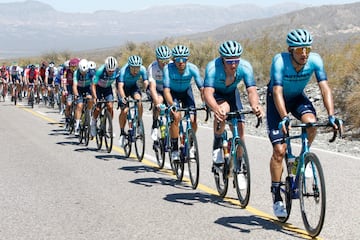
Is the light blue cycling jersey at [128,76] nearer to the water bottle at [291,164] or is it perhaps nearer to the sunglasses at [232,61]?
the sunglasses at [232,61]

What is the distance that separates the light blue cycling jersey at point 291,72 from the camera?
22.4 ft

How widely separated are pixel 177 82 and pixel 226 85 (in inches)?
70.9

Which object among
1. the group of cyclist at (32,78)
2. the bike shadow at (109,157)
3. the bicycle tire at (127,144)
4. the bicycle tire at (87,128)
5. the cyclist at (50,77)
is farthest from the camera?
the group of cyclist at (32,78)

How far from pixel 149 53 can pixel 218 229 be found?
1266 inches

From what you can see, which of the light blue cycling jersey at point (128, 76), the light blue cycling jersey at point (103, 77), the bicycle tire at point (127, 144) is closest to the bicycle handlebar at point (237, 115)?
the bicycle tire at point (127, 144)

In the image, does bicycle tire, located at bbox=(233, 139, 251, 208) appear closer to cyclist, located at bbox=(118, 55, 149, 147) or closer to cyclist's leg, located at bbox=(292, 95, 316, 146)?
cyclist's leg, located at bbox=(292, 95, 316, 146)

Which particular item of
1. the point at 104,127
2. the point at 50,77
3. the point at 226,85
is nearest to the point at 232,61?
the point at 226,85

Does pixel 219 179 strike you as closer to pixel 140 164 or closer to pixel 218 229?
pixel 218 229

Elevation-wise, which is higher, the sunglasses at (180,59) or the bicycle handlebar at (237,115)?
the sunglasses at (180,59)

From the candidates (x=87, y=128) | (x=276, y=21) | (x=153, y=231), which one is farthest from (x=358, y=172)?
(x=276, y=21)

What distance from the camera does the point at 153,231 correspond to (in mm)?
6789

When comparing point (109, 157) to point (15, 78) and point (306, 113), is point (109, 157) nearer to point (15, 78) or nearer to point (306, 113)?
point (306, 113)

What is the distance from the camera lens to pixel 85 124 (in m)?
14.3

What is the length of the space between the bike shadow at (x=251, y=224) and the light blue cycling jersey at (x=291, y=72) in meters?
1.43
